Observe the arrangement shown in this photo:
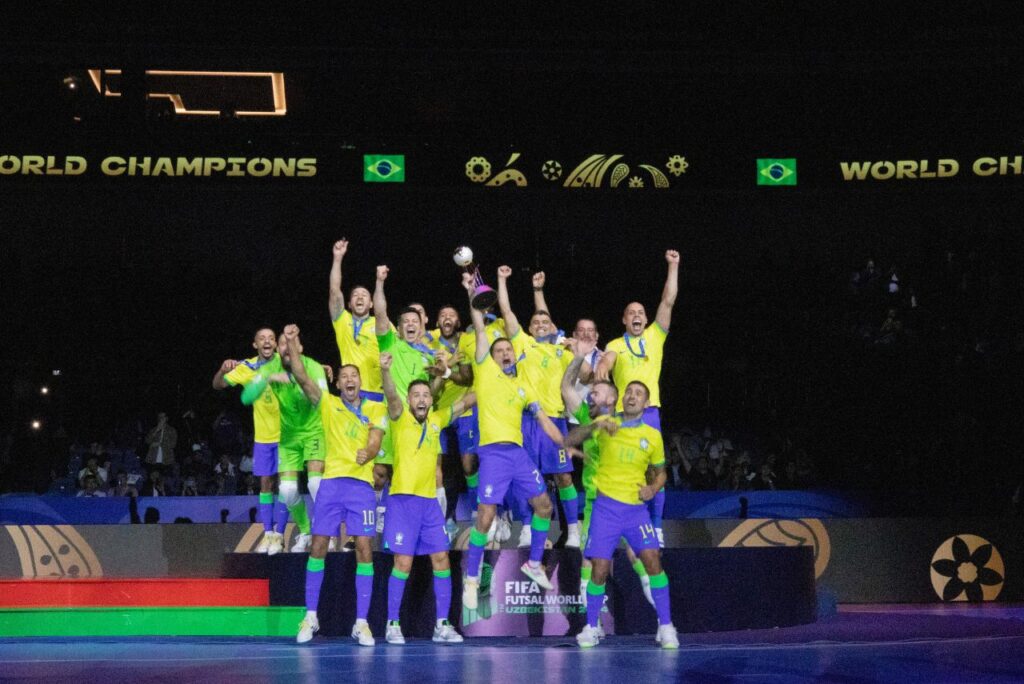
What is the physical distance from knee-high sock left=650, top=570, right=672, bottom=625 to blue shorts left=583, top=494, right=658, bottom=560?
0.23 metres

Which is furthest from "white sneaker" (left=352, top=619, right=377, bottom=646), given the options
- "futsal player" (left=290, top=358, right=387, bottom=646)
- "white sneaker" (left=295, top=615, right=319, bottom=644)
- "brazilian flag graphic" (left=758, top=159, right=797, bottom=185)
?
"brazilian flag graphic" (left=758, top=159, right=797, bottom=185)

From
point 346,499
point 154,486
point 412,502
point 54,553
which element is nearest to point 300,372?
point 346,499

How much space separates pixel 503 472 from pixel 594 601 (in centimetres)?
122

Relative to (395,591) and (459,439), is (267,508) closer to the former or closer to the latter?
(459,439)

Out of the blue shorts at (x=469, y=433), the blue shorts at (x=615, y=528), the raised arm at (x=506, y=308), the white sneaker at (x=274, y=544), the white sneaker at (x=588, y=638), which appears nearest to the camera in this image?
the blue shorts at (x=615, y=528)

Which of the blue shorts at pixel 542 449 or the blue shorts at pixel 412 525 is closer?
the blue shorts at pixel 412 525

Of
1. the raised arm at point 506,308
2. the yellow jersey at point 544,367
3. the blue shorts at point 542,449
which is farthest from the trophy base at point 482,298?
the blue shorts at point 542,449

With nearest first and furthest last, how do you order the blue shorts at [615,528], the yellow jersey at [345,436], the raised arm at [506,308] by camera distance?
the blue shorts at [615,528]
the yellow jersey at [345,436]
the raised arm at [506,308]

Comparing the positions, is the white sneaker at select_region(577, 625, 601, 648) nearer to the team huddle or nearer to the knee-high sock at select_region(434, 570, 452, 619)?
the team huddle

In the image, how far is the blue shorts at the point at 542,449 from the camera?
10.4 m

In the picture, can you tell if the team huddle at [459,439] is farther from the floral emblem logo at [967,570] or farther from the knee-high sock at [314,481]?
the floral emblem logo at [967,570]

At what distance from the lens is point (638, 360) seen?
1023 cm

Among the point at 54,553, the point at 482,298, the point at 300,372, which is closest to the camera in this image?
the point at 482,298

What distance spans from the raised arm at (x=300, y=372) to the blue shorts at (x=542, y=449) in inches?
68.1
